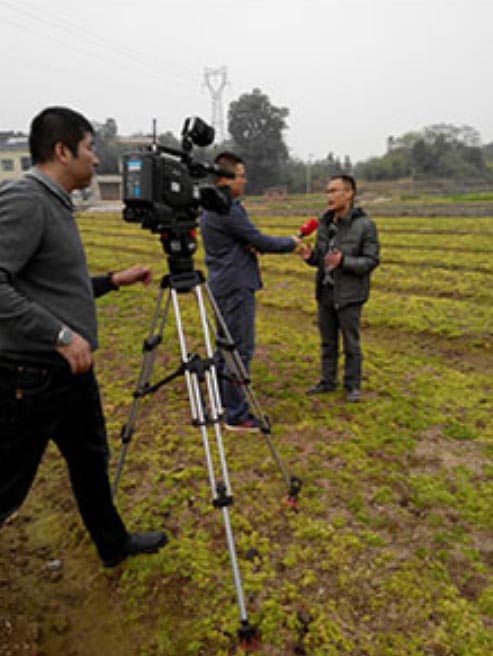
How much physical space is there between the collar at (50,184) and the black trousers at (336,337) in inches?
126

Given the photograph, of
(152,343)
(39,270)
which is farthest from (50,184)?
(152,343)

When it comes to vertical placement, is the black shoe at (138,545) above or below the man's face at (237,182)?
below

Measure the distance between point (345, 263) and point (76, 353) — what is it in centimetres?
312

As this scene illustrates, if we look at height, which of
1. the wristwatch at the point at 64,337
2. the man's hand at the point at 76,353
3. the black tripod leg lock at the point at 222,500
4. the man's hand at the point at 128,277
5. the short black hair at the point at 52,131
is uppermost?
the short black hair at the point at 52,131

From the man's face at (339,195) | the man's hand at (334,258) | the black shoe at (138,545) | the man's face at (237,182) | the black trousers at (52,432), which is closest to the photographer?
the black trousers at (52,432)

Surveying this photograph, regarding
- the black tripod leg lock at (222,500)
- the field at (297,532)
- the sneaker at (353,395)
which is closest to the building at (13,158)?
the field at (297,532)

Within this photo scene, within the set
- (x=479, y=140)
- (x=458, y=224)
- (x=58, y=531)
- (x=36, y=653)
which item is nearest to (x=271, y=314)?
(x=58, y=531)

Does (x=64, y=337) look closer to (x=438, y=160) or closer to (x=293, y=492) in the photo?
(x=293, y=492)

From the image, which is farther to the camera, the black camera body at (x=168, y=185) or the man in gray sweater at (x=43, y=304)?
the black camera body at (x=168, y=185)

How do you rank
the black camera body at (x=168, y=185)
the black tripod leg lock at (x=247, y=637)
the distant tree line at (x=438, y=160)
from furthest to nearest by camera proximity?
the distant tree line at (x=438, y=160)
the black camera body at (x=168, y=185)
the black tripod leg lock at (x=247, y=637)

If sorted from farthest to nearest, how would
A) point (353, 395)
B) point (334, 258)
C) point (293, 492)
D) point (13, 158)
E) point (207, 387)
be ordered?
point (13, 158), point (353, 395), point (334, 258), point (293, 492), point (207, 387)

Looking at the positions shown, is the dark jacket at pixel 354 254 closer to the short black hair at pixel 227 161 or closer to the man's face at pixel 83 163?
the short black hair at pixel 227 161

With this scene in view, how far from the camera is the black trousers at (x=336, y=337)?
198 inches

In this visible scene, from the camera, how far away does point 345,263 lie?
4.71 m
